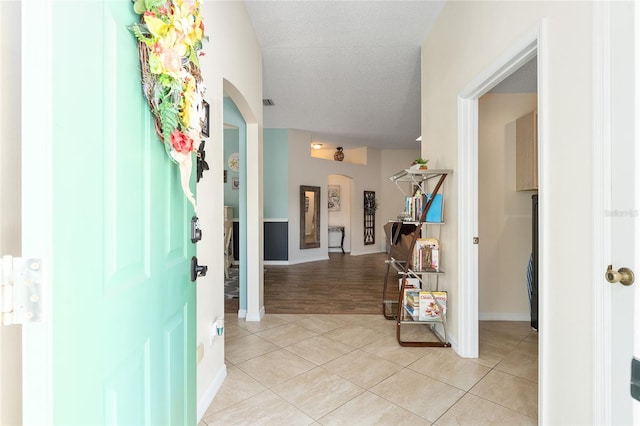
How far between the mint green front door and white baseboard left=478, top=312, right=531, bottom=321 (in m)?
3.14

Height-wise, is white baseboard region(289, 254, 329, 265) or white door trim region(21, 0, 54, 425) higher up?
white door trim region(21, 0, 54, 425)

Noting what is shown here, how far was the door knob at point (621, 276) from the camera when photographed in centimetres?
93

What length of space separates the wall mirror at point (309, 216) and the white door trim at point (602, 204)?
5.77 meters

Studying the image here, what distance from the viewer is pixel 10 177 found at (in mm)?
554

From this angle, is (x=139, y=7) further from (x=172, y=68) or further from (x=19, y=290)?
(x=19, y=290)

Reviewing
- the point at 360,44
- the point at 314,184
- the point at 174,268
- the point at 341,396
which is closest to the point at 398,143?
the point at 314,184

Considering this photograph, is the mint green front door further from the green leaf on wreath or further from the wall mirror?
the wall mirror

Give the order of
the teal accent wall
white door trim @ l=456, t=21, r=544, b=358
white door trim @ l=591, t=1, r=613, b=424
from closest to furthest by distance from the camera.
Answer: white door trim @ l=591, t=1, r=613, b=424 < white door trim @ l=456, t=21, r=544, b=358 < the teal accent wall

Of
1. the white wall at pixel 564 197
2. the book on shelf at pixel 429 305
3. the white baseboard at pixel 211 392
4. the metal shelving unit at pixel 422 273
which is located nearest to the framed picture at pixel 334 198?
the metal shelving unit at pixel 422 273

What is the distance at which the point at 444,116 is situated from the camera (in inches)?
100

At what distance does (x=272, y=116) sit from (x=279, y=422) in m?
4.93

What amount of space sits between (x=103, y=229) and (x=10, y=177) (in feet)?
0.59

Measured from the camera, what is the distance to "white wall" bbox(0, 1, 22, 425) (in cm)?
54

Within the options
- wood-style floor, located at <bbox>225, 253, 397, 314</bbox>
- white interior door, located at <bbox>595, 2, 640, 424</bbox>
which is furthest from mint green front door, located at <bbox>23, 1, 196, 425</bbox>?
wood-style floor, located at <bbox>225, 253, 397, 314</bbox>
